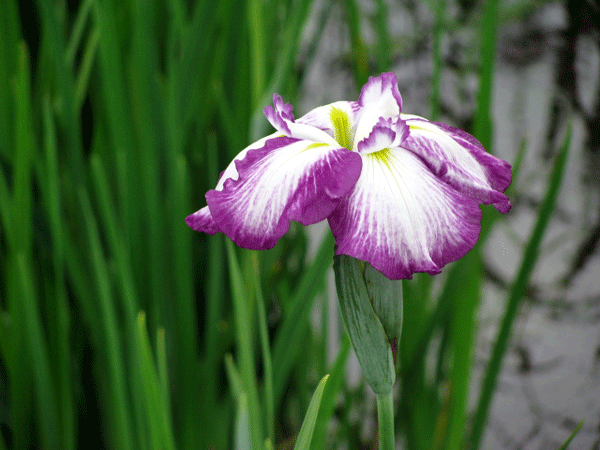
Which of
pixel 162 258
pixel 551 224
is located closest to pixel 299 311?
pixel 162 258

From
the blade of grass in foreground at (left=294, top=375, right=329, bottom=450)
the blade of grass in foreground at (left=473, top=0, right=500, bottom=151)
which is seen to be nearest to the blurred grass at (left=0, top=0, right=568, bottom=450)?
the blade of grass in foreground at (left=473, top=0, right=500, bottom=151)

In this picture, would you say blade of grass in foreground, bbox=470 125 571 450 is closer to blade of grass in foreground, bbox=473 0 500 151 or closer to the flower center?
blade of grass in foreground, bbox=473 0 500 151

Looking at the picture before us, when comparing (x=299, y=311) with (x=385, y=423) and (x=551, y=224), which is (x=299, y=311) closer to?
(x=385, y=423)

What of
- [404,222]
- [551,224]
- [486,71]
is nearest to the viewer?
[404,222]

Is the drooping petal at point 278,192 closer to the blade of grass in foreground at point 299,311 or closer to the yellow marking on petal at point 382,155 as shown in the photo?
the yellow marking on petal at point 382,155

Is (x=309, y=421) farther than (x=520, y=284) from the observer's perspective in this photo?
No

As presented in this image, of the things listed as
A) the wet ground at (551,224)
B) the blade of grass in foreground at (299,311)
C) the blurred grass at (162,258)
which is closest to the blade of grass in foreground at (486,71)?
the blurred grass at (162,258)

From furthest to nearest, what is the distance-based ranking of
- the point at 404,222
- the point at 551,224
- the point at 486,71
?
the point at 551,224, the point at 486,71, the point at 404,222
